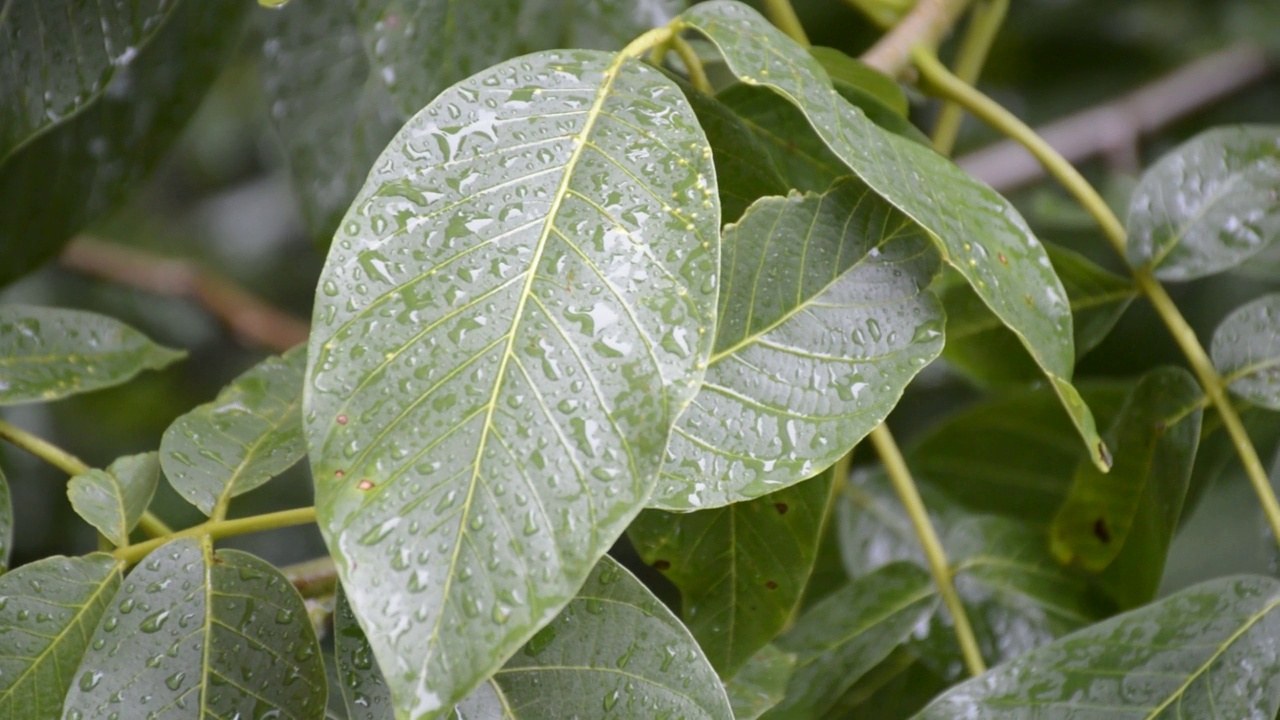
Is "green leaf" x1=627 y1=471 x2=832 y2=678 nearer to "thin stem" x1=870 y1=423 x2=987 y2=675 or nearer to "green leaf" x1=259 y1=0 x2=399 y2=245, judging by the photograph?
"thin stem" x1=870 y1=423 x2=987 y2=675

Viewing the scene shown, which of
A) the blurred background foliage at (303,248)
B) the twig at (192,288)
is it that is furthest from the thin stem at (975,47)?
the twig at (192,288)

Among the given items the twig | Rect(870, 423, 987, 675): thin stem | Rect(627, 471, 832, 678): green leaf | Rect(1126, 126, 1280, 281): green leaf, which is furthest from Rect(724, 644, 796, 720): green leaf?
the twig

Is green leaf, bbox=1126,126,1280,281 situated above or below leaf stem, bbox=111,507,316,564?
above

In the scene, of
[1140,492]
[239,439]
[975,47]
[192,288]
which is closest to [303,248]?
[192,288]

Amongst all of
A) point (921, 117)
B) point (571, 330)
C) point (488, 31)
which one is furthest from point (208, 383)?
point (571, 330)

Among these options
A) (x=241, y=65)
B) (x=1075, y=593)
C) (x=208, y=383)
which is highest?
(x=241, y=65)

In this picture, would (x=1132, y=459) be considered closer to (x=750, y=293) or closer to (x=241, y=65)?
(x=750, y=293)
